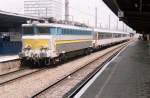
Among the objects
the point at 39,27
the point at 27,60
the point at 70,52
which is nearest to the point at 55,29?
the point at 39,27

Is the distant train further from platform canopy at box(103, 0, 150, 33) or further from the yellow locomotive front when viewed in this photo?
platform canopy at box(103, 0, 150, 33)

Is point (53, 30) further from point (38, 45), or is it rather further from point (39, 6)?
point (39, 6)

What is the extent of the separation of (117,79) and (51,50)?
24.8 feet

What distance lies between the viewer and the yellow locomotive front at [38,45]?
23891 mm

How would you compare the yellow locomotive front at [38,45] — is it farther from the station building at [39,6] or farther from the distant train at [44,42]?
the station building at [39,6]

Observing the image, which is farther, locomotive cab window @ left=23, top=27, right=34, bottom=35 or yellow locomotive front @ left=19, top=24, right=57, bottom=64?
locomotive cab window @ left=23, top=27, right=34, bottom=35

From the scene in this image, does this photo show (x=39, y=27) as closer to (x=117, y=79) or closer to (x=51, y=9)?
(x=117, y=79)

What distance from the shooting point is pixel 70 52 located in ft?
96.9

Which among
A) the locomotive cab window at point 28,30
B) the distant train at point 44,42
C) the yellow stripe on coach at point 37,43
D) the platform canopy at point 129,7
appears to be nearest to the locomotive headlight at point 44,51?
the distant train at point 44,42

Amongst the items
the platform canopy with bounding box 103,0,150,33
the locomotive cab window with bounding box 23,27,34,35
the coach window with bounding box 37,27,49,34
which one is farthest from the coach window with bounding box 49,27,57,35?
the platform canopy with bounding box 103,0,150,33

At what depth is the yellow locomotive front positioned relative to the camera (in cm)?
2389

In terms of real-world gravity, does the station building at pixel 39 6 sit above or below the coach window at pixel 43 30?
above

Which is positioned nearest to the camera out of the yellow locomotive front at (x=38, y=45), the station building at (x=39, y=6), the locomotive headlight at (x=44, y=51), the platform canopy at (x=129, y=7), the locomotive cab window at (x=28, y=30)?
the locomotive headlight at (x=44, y=51)

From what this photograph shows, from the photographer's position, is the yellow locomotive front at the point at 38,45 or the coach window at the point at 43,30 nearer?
the yellow locomotive front at the point at 38,45
